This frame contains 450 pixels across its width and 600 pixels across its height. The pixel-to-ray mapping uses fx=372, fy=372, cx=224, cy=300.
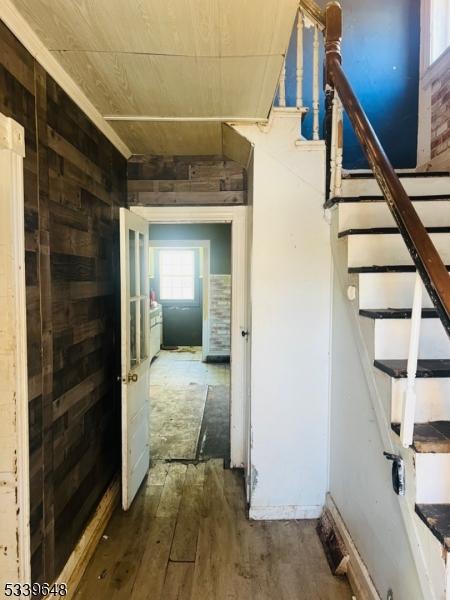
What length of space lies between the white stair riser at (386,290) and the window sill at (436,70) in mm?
1939

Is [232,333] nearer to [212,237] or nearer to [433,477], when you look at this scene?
[433,477]

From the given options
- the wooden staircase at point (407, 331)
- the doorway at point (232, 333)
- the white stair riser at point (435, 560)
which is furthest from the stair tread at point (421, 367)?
the doorway at point (232, 333)

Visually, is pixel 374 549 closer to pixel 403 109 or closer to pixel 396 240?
pixel 396 240

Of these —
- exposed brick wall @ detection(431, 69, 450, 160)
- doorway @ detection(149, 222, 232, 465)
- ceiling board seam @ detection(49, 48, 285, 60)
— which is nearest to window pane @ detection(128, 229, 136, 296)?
ceiling board seam @ detection(49, 48, 285, 60)

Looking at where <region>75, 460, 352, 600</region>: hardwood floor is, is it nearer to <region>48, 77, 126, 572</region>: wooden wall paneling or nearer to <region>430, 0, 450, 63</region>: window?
<region>48, 77, 126, 572</region>: wooden wall paneling

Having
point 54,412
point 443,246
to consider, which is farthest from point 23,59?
point 443,246

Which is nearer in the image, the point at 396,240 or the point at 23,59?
the point at 23,59

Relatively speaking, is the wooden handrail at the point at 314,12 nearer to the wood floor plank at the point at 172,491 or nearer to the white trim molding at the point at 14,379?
the white trim molding at the point at 14,379

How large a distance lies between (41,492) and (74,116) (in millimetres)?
1758

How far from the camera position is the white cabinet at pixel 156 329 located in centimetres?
707

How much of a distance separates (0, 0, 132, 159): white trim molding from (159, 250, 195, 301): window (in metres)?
5.94

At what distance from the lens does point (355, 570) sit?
6.05 ft

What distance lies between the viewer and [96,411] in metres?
2.27

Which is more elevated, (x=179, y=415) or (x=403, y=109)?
(x=403, y=109)
